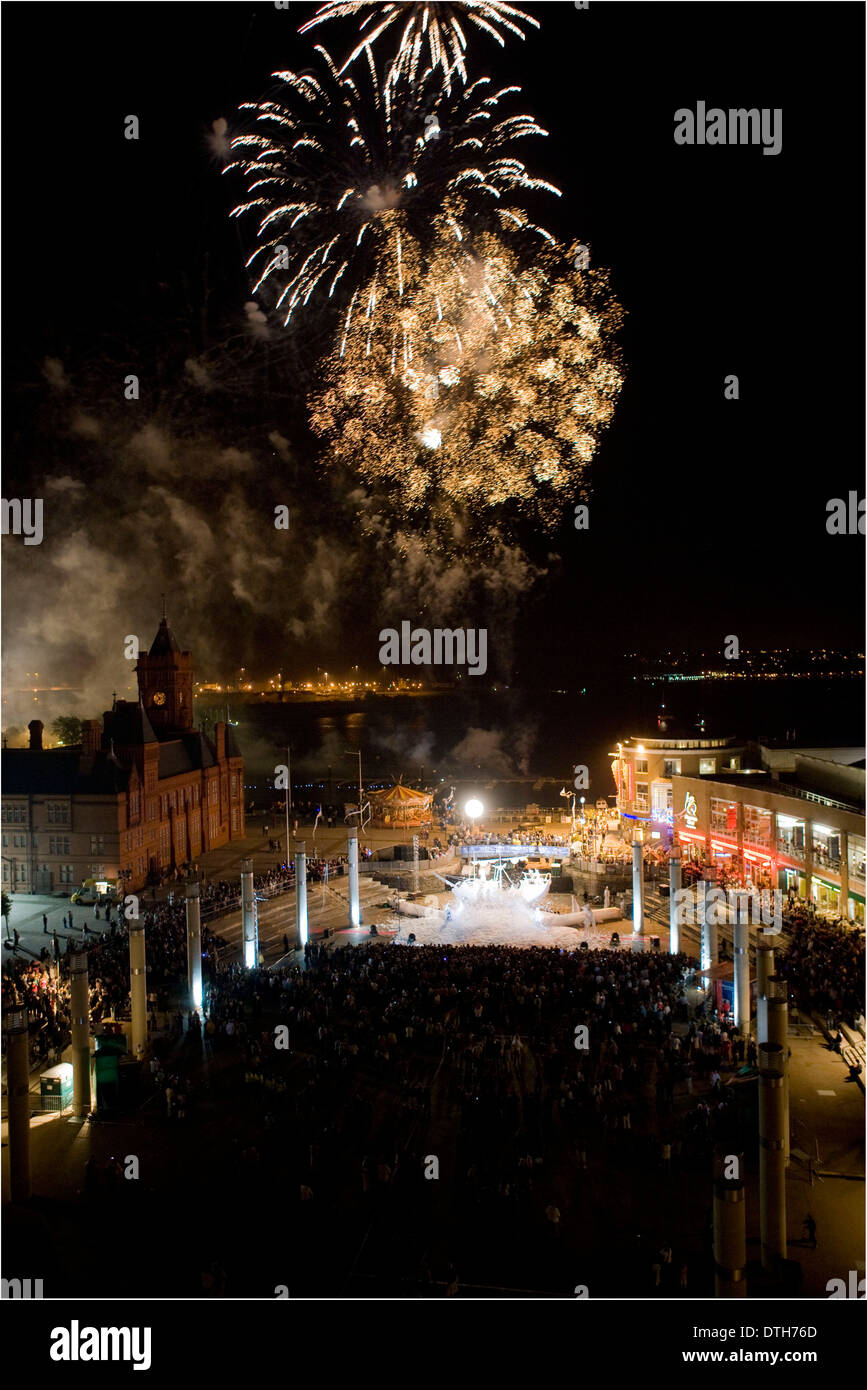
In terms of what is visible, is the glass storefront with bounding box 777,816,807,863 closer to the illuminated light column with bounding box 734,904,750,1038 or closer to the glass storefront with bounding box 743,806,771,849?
the glass storefront with bounding box 743,806,771,849

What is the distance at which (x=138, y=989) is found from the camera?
20.4 metres

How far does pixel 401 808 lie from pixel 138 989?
3158cm

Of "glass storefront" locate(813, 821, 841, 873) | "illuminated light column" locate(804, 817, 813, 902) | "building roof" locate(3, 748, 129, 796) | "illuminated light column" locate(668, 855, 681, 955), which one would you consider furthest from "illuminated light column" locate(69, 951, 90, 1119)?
"illuminated light column" locate(804, 817, 813, 902)

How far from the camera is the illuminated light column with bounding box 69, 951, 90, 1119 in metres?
18.3

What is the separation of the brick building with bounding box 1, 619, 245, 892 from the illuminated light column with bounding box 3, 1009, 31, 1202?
24.0 metres

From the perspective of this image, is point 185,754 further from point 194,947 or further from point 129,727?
point 194,947

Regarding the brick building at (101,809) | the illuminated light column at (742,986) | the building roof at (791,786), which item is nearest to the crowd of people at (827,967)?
the illuminated light column at (742,986)

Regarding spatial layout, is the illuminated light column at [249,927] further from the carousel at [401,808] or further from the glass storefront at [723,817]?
the carousel at [401,808]

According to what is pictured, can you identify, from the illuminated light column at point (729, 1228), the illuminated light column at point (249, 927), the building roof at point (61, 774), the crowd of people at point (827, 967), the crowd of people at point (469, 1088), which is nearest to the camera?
the illuminated light column at point (729, 1228)

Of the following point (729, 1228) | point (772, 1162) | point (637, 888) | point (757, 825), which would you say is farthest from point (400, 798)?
point (729, 1228)

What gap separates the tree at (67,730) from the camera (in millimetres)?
76762

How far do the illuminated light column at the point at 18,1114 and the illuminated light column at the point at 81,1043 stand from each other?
352cm
